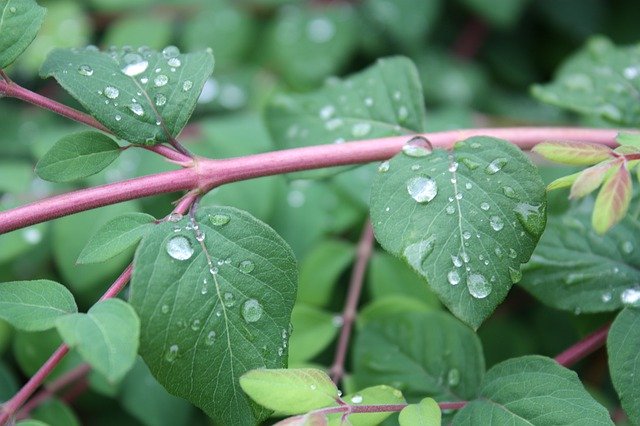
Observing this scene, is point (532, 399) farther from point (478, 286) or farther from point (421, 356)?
point (421, 356)

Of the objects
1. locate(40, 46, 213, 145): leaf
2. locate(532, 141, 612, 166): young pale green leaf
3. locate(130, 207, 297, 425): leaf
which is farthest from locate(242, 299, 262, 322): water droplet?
locate(532, 141, 612, 166): young pale green leaf

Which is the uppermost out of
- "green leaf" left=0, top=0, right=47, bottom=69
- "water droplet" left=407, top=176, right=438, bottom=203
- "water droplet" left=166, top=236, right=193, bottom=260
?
"green leaf" left=0, top=0, right=47, bottom=69

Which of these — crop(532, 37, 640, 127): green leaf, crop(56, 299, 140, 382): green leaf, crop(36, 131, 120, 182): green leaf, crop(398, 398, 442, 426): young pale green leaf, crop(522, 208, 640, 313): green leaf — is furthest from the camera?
crop(532, 37, 640, 127): green leaf

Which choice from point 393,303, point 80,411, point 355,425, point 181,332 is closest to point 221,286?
point 181,332

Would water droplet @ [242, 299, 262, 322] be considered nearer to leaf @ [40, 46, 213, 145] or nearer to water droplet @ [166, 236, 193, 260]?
water droplet @ [166, 236, 193, 260]

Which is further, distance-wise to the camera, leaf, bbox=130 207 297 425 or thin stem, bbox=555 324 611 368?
thin stem, bbox=555 324 611 368

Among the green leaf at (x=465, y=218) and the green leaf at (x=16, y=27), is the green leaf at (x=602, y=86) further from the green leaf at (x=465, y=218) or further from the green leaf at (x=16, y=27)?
the green leaf at (x=16, y=27)

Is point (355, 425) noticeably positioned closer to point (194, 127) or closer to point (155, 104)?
point (155, 104)

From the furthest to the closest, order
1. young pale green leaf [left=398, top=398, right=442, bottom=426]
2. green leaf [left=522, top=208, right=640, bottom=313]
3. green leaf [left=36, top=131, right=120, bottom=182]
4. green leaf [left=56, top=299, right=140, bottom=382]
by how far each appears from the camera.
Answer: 1. green leaf [left=522, top=208, right=640, bottom=313]
2. green leaf [left=36, top=131, right=120, bottom=182]
3. young pale green leaf [left=398, top=398, right=442, bottom=426]
4. green leaf [left=56, top=299, right=140, bottom=382]
